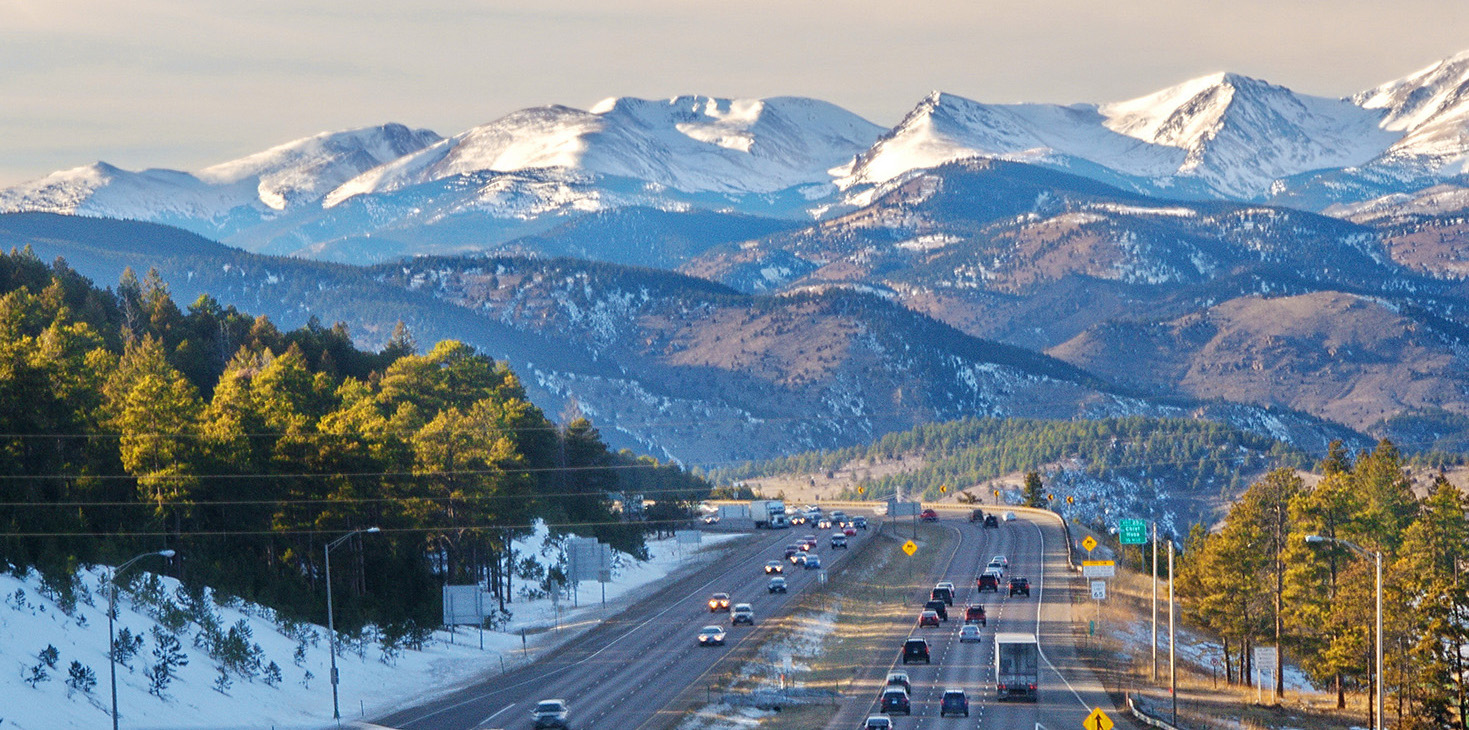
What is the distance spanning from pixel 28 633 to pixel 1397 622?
65.2m

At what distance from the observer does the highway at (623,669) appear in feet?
283

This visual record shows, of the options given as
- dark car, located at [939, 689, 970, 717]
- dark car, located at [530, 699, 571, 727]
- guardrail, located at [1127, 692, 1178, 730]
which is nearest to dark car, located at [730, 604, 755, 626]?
guardrail, located at [1127, 692, 1178, 730]

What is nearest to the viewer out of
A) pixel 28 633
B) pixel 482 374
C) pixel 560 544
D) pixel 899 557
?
pixel 28 633

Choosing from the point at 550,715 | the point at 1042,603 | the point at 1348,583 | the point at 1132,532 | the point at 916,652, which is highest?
the point at 1348,583

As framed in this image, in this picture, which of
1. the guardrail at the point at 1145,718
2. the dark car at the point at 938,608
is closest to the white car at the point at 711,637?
the dark car at the point at 938,608

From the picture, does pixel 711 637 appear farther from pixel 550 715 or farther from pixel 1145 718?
pixel 1145 718

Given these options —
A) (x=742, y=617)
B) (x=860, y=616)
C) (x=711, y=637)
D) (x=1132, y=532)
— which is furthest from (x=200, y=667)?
(x=1132, y=532)

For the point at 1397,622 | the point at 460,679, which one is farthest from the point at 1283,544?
the point at 460,679

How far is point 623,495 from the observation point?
19662cm

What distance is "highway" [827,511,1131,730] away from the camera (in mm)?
85131

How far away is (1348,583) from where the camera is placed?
96375 millimetres

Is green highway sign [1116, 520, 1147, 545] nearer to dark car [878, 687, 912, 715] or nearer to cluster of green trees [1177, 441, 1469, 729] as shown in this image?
cluster of green trees [1177, 441, 1469, 729]

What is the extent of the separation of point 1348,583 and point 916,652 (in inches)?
987

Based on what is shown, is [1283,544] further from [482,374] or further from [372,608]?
[482,374]
